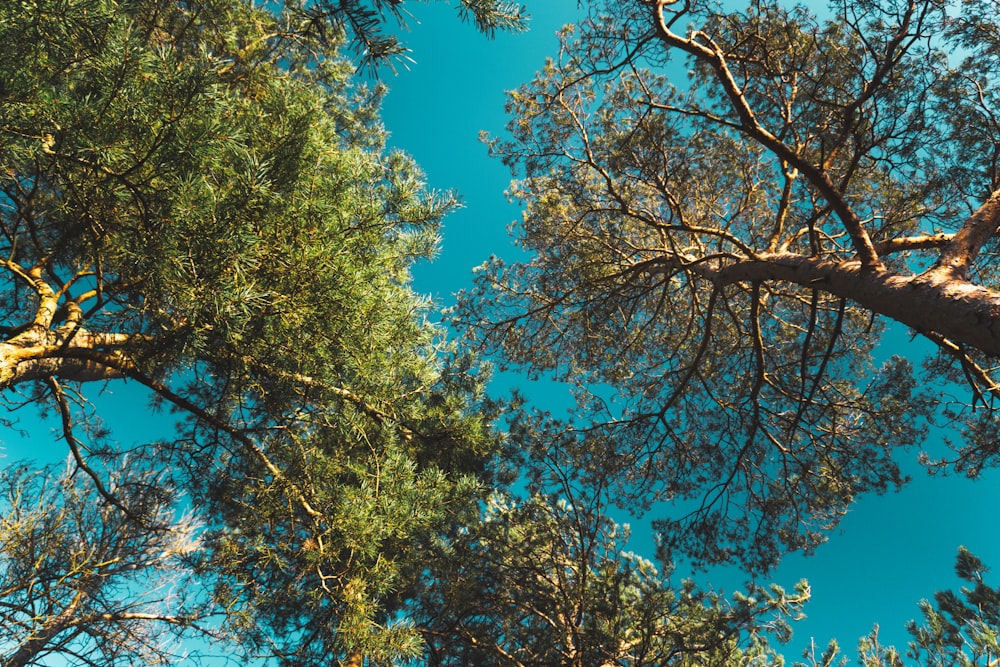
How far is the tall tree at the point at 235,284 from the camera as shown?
2.31m

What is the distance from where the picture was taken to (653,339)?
6730 millimetres

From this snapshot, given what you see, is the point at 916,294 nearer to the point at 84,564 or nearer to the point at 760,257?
the point at 760,257

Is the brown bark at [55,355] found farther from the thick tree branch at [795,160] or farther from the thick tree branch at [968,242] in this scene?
the thick tree branch at [968,242]

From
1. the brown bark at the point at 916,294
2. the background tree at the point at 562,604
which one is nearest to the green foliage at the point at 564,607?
the background tree at the point at 562,604

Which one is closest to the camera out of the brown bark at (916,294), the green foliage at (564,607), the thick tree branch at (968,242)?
the brown bark at (916,294)

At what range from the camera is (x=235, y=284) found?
2537 millimetres

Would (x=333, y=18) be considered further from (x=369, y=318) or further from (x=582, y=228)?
(x=582, y=228)

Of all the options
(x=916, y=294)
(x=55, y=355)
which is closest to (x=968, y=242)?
(x=916, y=294)

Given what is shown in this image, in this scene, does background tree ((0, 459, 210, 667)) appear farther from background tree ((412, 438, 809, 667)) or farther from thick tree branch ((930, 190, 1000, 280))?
thick tree branch ((930, 190, 1000, 280))

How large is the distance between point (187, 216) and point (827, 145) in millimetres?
5544

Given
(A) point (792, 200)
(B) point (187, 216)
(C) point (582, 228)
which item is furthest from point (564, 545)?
(B) point (187, 216)

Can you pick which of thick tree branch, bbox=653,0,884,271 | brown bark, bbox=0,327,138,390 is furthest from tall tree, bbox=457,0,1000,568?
brown bark, bbox=0,327,138,390

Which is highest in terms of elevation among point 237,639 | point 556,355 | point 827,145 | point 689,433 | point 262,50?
point 262,50

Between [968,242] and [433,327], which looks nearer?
[968,242]
